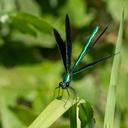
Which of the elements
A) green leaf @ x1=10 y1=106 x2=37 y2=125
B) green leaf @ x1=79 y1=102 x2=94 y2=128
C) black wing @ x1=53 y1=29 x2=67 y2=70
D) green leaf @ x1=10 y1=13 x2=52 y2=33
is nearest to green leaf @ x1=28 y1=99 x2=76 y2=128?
green leaf @ x1=79 y1=102 x2=94 y2=128

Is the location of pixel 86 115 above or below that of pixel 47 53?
below

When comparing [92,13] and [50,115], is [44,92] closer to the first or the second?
[92,13]

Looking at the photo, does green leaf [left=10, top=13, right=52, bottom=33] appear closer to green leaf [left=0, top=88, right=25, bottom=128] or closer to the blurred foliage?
the blurred foliage

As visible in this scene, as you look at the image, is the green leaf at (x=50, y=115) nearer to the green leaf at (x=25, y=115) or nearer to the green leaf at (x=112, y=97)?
the green leaf at (x=112, y=97)

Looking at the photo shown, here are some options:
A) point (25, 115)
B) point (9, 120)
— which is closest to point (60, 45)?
point (25, 115)

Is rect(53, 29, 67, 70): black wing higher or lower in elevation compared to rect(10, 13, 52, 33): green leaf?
lower

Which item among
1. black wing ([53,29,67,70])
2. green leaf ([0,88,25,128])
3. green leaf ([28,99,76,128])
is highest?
green leaf ([0,88,25,128])

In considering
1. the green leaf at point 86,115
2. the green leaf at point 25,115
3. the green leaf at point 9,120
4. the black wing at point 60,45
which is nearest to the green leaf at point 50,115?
the green leaf at point 86,115

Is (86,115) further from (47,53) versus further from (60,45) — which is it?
(47,53)

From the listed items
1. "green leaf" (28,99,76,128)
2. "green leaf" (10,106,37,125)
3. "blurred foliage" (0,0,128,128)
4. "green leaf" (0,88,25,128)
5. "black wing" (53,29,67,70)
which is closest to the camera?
"green leaf" (28,99,76,128)
